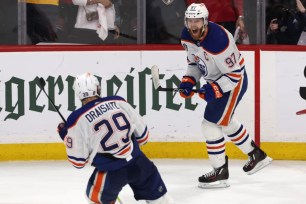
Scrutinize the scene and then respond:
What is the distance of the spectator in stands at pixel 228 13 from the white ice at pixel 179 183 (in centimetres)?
98

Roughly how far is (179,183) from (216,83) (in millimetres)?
734

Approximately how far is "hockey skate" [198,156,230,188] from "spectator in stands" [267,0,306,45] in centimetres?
139

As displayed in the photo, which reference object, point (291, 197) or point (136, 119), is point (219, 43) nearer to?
point (291, 197)

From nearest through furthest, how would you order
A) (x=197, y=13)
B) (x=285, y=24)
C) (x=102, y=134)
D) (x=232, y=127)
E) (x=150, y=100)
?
(x=102, y=134), (x=197, y=13), (x=232, y=127), (x=150, y=100), (x=285, y=24)

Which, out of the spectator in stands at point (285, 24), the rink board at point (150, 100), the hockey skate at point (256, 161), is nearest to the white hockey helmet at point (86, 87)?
the hockey skate at point (256, 161)

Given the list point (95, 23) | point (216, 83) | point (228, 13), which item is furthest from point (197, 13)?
point (95, 23)

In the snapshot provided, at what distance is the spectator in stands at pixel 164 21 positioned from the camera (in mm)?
6992

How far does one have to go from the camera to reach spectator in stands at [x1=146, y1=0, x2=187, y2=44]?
6.99 metres

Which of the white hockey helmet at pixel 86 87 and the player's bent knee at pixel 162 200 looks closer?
the white hockey helmet at pixel 86 87

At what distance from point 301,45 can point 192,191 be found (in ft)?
5.14

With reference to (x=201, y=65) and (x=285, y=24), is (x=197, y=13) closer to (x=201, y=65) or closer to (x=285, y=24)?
(x=201, y=65)

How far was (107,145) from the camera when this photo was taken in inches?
173

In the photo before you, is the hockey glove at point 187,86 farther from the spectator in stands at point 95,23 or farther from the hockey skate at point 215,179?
the spectator in stands at point 95,23

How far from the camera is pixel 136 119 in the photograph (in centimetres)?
448
